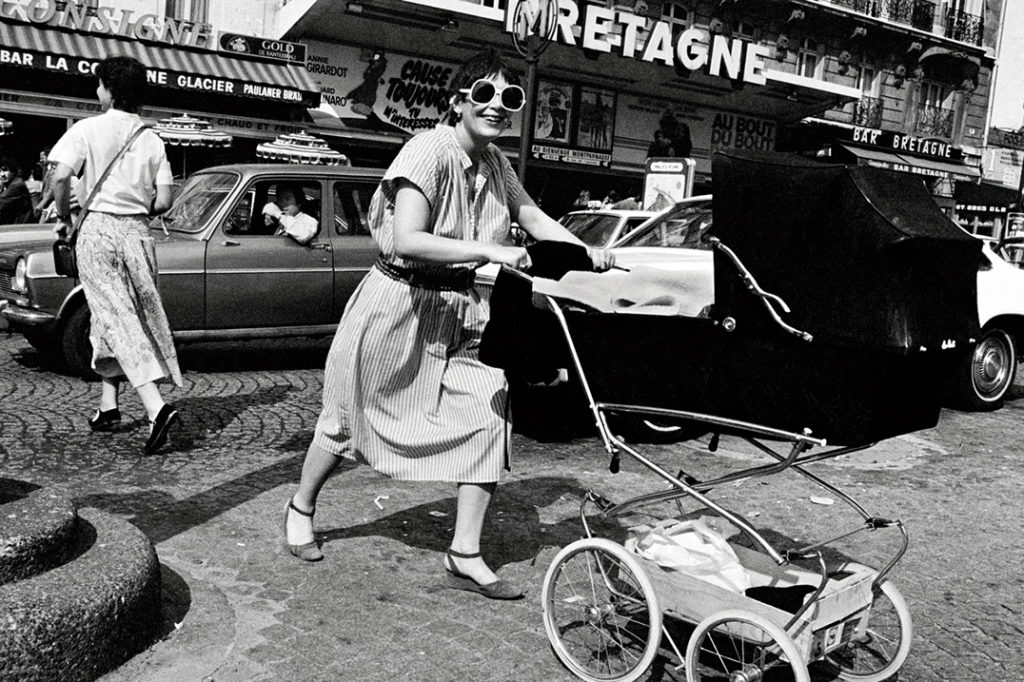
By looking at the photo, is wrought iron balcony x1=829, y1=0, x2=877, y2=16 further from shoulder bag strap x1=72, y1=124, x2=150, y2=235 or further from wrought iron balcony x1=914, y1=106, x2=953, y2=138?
shoulder bag strap x1=72, y1=124, x2=150, y2=235

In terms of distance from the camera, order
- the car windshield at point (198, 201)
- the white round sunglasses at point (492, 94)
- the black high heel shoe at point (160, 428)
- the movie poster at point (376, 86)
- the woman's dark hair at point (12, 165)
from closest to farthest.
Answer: the white round sunglasses at point (492, 94), the black high heel shoe at point (160, 428), the car windshield at point (198, 201), the woman's dark hair at point (12, 165), the movie poster at point (376, 86)

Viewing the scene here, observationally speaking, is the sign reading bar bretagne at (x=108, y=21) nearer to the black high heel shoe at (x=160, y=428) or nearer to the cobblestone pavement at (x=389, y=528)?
the cobblestone pavement at (x=389, y=528)

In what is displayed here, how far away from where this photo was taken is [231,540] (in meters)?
4.41

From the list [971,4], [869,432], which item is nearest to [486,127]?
[869,432]

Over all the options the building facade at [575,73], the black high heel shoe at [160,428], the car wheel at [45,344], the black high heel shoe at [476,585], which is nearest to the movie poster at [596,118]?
the building facade at [575,73]

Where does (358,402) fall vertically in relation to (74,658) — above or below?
above

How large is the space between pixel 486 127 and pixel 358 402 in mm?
1086

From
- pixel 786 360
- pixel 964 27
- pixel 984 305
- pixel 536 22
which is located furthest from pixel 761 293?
pixel 964 27

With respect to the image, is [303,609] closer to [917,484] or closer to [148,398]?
[148,398]

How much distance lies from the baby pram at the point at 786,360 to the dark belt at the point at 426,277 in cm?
56

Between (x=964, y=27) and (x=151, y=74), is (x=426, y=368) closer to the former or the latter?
(x=151, y=74)

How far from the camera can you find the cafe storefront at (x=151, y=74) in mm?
16719

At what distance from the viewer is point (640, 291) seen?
3.30 meters

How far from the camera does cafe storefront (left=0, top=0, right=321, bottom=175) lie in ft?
54.9
